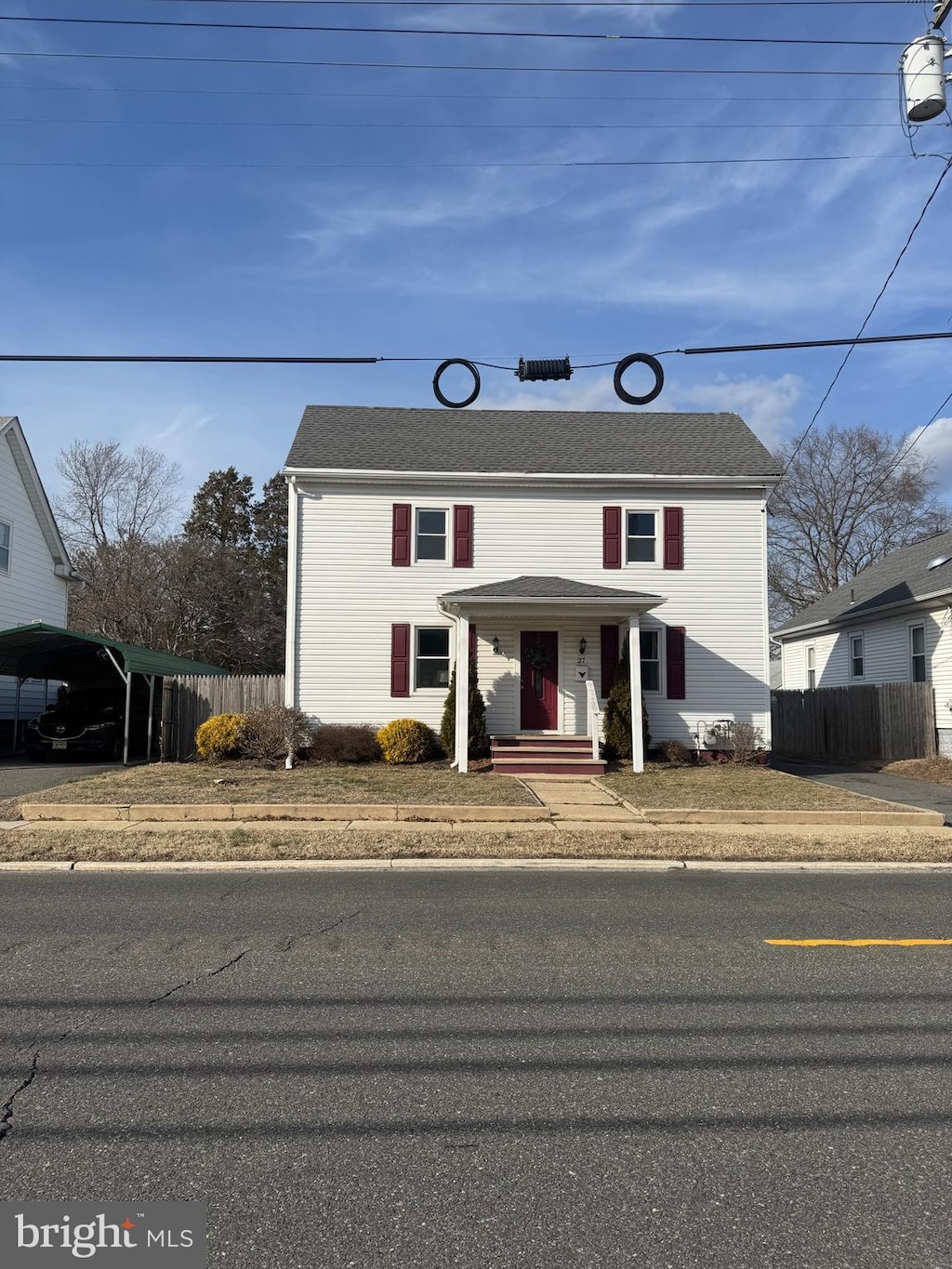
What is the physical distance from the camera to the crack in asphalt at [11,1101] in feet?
11.8

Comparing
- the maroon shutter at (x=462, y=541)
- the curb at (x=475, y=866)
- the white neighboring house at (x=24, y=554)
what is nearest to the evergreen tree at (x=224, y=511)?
the white neighboring house at (x=24, y=554)

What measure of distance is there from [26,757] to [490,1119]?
19962 mm

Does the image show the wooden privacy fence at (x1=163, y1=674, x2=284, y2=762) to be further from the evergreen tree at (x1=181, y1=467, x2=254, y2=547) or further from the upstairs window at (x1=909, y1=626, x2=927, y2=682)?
the evergreen tree at (x1=181, y1=467, x2=254, y2=547)

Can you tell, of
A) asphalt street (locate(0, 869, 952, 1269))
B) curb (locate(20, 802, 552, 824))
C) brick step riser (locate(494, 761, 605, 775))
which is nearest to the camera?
asphalt street (locate(0, 869, 952, 1269))

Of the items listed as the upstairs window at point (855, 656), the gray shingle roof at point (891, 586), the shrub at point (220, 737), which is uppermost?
the gray shingle roof at point (891, 586)

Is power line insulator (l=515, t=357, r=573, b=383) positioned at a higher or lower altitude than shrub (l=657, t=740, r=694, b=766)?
higher

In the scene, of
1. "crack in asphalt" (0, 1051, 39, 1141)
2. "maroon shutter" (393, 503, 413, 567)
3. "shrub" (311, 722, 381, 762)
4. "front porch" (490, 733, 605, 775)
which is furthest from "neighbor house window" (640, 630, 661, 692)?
"crack in asphalt" (0, 1051, 39, 1141)

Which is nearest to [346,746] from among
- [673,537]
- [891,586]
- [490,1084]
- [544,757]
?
[544,757]

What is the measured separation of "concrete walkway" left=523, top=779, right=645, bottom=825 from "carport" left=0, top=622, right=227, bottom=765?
815 centimetres

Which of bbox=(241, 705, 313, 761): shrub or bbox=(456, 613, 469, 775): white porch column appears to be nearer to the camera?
bbox=(456, 613, 469, 775): white porch column

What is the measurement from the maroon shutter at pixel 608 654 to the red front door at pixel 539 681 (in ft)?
3.30

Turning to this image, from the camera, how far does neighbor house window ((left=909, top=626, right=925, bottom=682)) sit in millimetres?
23127

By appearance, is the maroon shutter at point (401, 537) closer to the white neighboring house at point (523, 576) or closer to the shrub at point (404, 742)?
the white neighboring house at point (523, 576)

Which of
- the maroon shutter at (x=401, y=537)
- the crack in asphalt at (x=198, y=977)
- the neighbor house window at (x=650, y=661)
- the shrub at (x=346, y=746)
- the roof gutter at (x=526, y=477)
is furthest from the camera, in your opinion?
the neighbor house window at (x=650, y=661)
